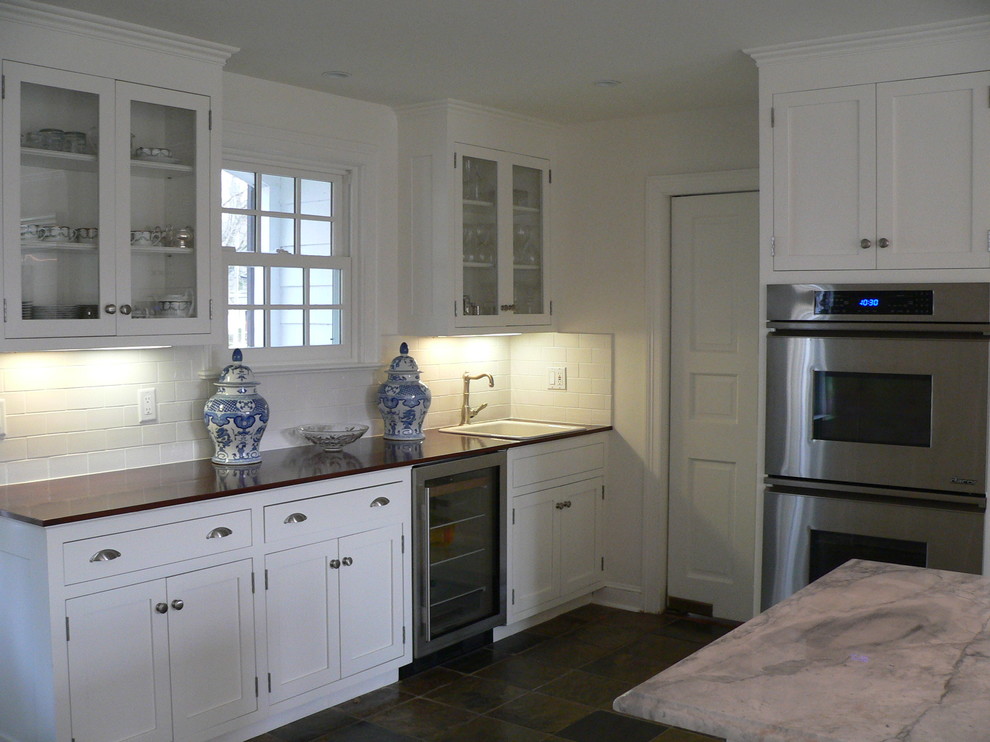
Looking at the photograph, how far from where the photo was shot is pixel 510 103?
441cm

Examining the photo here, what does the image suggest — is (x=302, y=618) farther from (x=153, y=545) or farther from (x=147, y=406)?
(x=147, y=406)

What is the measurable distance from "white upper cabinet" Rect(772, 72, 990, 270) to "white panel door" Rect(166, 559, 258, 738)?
7.41ft

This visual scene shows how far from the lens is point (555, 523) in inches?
181

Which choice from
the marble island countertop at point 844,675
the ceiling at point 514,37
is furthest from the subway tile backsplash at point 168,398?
the marble island countertop at point 844,675

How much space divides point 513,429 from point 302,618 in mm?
1755

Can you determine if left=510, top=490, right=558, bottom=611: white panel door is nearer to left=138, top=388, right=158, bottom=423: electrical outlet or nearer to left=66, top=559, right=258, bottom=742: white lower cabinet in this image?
left=66, top=559, right=258, bottom=742: white lower cabinet

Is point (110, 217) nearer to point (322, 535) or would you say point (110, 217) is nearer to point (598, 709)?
point (322, 535)

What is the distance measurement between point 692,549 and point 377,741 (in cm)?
203

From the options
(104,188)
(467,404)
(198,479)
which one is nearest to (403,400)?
(467,404)

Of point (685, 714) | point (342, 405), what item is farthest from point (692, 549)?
point (685, 714)

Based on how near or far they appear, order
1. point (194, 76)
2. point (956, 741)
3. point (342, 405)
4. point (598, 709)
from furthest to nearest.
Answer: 1. point (342, 405)
2. point (598, 709)
3. point (194, 76)
4. point (956, 741)

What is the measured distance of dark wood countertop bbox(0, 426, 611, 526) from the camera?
284cm

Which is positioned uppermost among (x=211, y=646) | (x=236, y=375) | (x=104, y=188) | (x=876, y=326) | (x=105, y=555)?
(x=104, y=188)

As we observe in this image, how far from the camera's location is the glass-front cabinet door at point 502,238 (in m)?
4.48
